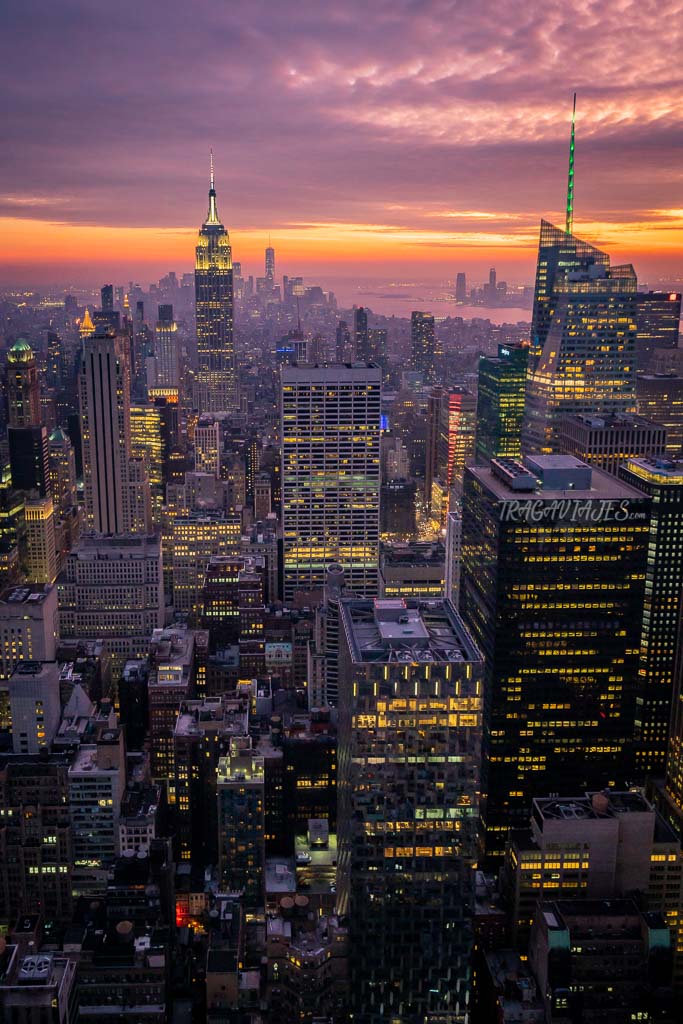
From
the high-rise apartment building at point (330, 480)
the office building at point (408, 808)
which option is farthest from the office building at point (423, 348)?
the office building at point (408, 808)

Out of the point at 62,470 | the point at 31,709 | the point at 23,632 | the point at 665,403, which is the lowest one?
the point at 31,709

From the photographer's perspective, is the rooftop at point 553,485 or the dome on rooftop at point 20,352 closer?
the rooftop at point 553,485

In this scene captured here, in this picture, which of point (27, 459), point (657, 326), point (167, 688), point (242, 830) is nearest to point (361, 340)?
point (657, 326)

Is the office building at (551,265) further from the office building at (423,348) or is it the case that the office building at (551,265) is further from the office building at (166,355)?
the office building at (166,355)

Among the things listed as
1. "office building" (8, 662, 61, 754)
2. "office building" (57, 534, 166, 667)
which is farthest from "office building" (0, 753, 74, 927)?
"office building" (57, 534, 166, 667)

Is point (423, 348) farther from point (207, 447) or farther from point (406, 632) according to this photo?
point (406, 632)

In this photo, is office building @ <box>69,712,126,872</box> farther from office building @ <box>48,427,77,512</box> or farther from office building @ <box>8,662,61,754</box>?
office building @ <box>48,427,77,512</box>
